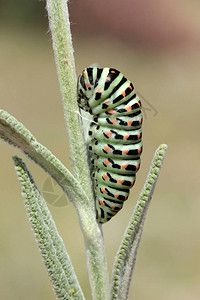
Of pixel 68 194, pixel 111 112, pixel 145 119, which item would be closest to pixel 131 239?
pixel 68 194

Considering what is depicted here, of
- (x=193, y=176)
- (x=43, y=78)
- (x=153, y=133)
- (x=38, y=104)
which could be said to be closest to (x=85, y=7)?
(x=43, y=78)

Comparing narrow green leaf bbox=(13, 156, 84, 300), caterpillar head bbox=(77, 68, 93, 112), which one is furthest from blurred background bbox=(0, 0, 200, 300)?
narrow green leaf bbox=(13, 156, 84, 300)

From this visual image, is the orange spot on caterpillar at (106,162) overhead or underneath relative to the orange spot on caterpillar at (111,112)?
underneath

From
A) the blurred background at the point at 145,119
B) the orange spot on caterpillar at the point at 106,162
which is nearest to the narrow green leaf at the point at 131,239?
the orange spot on caterpillar at the point at 106,162

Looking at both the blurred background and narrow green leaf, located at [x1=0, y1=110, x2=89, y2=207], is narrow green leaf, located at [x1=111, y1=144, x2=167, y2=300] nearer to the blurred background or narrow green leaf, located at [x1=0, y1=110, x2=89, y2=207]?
narrow green leaf, located at [x1=0, y1=110, x2=89, y2=207]

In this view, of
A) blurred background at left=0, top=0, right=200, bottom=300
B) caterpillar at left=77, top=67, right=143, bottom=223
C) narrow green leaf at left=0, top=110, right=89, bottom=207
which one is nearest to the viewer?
narrow green leaf at left=0, top=110, right=89, bottom=207

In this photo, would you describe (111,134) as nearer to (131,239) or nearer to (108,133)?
(108,133)

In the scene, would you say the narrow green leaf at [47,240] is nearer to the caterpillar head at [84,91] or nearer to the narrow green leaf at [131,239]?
the narrow green leaf at [131,239]
